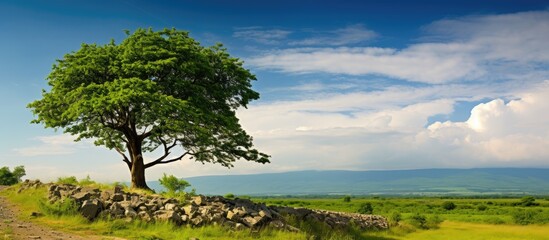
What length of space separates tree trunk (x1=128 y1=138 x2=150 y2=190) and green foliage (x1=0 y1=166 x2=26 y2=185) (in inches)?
1436

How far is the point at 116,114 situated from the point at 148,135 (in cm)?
303

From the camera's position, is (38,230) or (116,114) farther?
(116,114)

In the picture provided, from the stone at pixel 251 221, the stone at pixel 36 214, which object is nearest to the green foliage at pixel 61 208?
the stone at pixel 36 214

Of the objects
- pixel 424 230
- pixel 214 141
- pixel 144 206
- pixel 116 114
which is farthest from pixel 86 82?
pixel 424 230

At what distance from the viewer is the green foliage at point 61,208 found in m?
22.7

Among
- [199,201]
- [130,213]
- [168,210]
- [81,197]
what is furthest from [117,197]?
[199,201]

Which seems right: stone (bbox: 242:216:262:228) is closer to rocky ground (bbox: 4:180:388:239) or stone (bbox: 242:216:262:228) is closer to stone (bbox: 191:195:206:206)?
rocky ground (bbox: 4:180:388:239)

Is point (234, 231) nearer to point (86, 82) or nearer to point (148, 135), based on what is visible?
point (148, 135)

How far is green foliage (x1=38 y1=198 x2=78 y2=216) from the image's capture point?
2272cm

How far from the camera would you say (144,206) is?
24.1 m

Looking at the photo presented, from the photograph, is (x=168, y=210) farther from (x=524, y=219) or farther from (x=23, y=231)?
(x=524, y=219)

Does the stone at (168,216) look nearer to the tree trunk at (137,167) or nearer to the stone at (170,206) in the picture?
the stone at (170,206)

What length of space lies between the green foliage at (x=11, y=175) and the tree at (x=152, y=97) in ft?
113

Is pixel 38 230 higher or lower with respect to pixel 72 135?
lower
